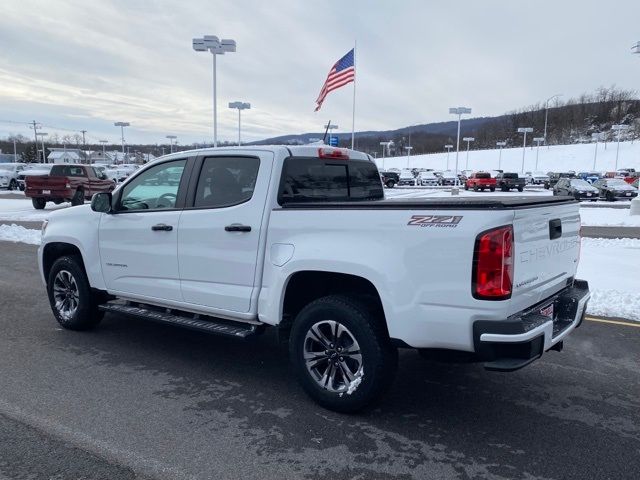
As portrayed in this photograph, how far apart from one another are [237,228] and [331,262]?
94 cm

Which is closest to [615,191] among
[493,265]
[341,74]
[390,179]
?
[390,179]

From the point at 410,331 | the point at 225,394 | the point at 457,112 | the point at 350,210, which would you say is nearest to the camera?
the point at 410,331

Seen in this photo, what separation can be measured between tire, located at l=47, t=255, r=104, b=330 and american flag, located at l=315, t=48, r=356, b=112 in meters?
18.0

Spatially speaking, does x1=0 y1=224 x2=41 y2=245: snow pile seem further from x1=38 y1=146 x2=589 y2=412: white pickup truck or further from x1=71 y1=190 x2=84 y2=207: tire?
x1=38 y1=146 x2=589 y2=412: white pickup truck

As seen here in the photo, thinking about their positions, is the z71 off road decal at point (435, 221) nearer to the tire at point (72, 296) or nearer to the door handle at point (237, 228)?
the door handle at point (237, 228)

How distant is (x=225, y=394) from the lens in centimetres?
430

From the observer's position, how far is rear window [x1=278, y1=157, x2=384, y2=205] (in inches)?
174

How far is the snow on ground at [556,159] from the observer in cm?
9394

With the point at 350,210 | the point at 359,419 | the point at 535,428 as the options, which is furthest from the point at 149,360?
the point at 535,428

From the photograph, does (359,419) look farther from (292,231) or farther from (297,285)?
(292,231)

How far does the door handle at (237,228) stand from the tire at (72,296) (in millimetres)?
2332

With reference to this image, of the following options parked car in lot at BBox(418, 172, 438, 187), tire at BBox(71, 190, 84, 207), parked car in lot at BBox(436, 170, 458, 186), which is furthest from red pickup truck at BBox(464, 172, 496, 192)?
tire at BBox(71, 190, 84, 207)

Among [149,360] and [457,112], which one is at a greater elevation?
[457,112]

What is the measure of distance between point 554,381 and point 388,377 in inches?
70.4
